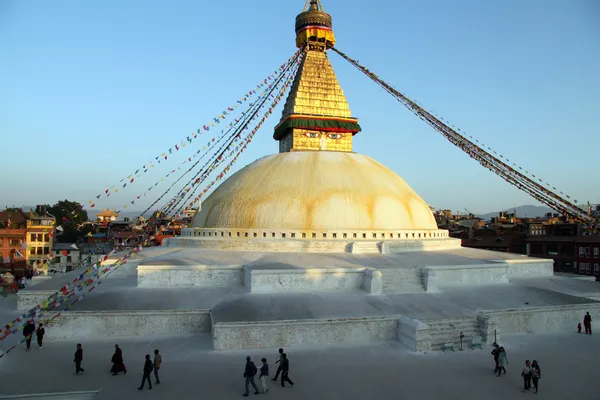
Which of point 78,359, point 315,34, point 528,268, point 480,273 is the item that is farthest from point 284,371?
point 315,34

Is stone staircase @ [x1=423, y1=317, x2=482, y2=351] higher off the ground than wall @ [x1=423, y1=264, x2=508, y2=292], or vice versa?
wall @ [x1=423, y1=264, x2=508, y2=292]

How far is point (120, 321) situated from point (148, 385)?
2.99 meters

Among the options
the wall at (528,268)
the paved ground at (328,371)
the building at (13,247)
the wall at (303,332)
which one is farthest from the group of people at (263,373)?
the building at (13,247)

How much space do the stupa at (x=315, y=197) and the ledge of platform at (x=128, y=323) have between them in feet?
14.1

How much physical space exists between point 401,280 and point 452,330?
7.97ft

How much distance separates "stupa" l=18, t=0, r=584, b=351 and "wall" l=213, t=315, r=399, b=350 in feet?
0.07

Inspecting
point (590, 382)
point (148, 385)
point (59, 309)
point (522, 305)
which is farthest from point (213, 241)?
point (590, 382)

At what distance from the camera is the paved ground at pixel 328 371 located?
263 inches

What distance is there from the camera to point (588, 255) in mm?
26156

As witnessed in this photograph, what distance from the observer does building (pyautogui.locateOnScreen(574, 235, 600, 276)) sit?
83.8 ft

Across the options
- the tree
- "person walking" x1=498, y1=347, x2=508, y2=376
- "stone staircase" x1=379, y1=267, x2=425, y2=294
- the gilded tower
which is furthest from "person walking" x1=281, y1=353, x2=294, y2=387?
the tree

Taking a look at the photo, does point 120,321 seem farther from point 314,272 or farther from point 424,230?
point 424,230

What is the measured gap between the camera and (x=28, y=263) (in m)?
29.8

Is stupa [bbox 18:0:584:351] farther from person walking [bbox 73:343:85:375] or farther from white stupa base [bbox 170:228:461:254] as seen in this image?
person walking [bbox 73:343:85:375]
